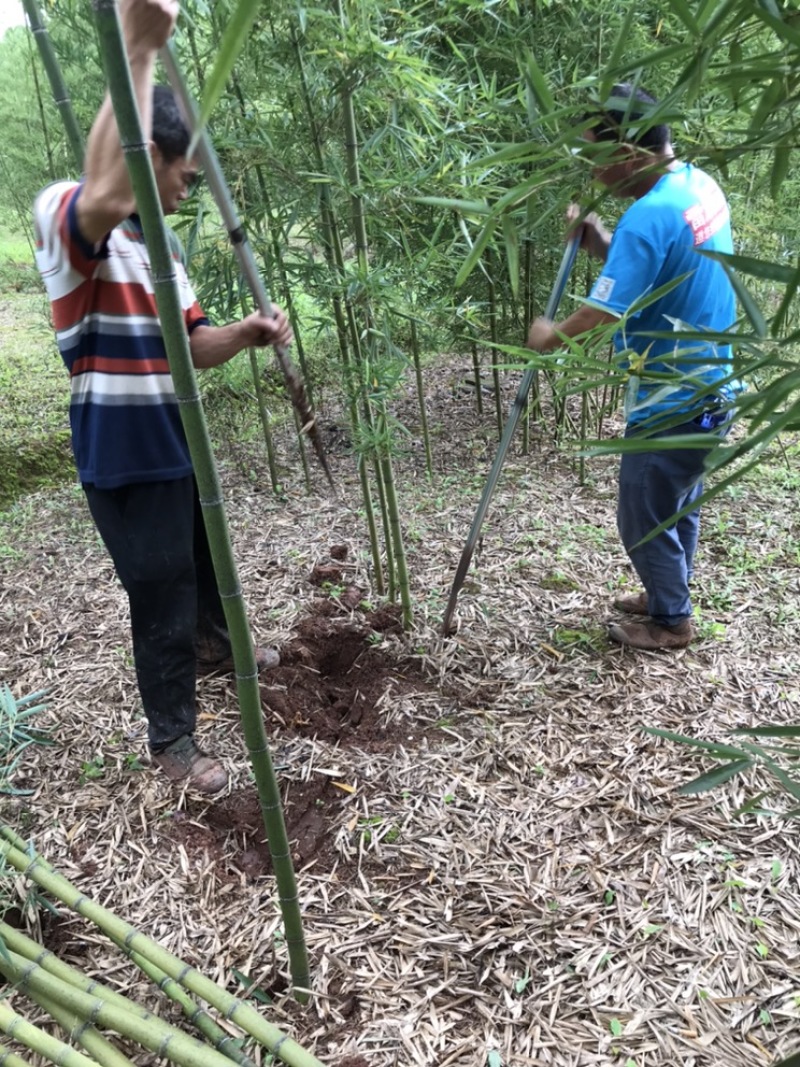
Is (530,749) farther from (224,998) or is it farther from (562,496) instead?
(562,496)

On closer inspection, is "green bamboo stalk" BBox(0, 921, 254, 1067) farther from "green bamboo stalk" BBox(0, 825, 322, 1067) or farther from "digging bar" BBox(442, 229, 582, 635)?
"digging bar" BBox(442, 229, 582, 635)

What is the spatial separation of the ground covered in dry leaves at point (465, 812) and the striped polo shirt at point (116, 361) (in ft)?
2.97

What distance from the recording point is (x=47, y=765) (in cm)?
208

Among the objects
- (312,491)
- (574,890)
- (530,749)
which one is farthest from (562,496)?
(574,890)

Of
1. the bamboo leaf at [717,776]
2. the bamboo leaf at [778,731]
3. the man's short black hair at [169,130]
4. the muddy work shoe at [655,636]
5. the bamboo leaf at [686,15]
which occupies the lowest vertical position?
the muddy work shoe at [655,636]

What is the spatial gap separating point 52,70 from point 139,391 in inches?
28.3

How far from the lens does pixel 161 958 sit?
1387 mm

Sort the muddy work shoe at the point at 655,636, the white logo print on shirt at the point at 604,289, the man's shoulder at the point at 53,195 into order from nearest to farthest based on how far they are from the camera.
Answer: the man's shoulder at the point at 53,195, the white logo print on shirt at the point at 604,289, the muddy work shoe at the point at 655,636

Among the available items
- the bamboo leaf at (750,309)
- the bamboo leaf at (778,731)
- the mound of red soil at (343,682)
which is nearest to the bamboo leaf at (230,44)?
the bamboo leaf at (750,309)

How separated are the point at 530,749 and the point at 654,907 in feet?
1.76

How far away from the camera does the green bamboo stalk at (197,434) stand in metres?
0.81

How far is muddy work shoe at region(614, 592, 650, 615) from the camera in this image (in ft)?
8.39

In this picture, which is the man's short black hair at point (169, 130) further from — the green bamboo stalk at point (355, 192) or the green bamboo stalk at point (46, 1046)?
the green bamboo stalk at point (46, 1046)

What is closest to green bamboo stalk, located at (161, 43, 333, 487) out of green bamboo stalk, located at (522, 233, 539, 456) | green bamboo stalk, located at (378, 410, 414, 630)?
green bamboo stalk, located at (378, 410, 414, 630)
